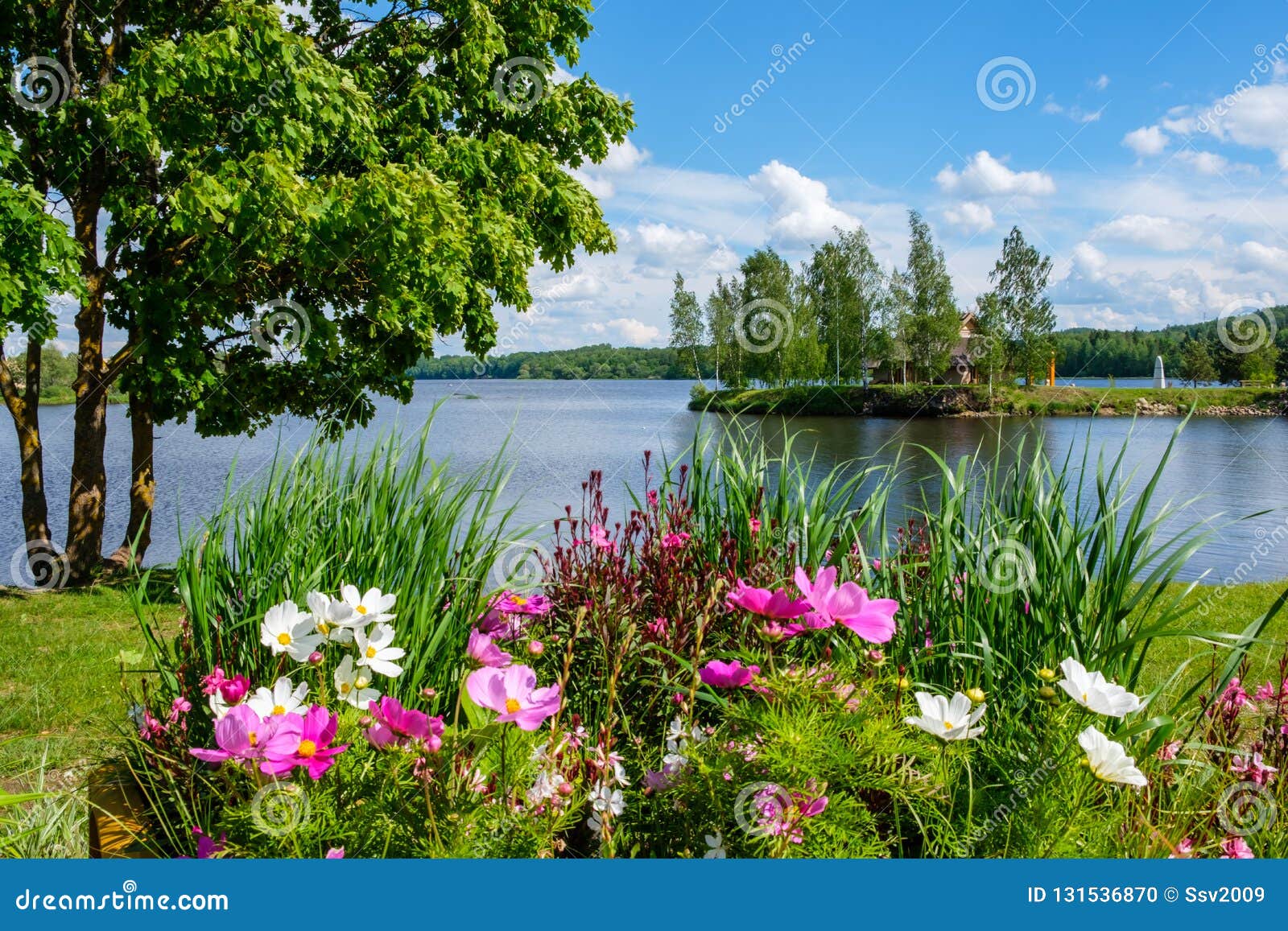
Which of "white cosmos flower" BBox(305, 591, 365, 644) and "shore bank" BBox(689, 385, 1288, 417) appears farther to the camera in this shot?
"shore bank" BBox(689, 385, 1288, 417)

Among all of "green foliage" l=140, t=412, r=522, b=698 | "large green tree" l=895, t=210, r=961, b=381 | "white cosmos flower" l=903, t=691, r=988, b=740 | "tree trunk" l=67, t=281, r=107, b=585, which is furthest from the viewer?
"large green tree" l=895, t=210, r=961, b=381

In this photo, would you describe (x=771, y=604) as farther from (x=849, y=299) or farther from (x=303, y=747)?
(x=849, y=299)

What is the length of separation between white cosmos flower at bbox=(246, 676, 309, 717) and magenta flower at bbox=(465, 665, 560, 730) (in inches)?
17.6

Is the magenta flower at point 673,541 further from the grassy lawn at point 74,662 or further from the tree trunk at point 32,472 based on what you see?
the tree trunk at point 32,472

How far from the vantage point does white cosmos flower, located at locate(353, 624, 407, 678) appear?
1783mm

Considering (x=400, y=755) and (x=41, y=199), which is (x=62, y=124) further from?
(x=400, y=755)

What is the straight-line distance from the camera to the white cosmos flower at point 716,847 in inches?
67.4

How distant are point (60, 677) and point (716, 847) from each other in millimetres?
6099

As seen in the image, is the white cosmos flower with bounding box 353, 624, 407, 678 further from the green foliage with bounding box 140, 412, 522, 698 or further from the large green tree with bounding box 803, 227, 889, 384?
the large green tree with bounding box 803, 227, 889, 384

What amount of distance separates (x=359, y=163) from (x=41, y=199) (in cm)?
309

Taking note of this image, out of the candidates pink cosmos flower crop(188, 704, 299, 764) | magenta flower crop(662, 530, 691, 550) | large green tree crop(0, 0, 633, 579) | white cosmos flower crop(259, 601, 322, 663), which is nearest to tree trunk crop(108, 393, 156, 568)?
large green tree crop(0, 0, 633, 579)

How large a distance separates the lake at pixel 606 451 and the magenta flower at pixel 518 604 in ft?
1.55

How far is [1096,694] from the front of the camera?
1.63 m

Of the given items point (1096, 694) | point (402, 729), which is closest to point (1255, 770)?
point (1096, 694)
